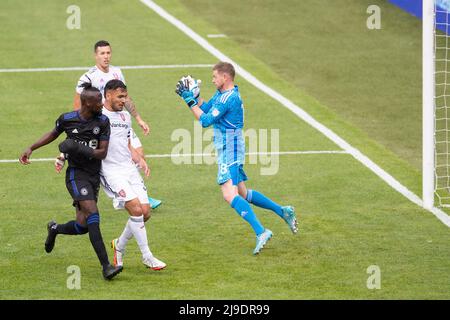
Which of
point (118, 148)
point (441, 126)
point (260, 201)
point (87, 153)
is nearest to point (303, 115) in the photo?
point (441, 126)

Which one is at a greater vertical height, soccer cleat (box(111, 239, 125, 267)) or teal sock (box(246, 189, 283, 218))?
teal sock (box(246, 189, 283, 218))

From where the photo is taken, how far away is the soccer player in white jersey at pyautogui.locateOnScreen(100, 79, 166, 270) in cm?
1195

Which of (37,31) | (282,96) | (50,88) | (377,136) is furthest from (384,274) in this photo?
(37,31)

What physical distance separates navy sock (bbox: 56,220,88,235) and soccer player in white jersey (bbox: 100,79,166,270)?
0.42m

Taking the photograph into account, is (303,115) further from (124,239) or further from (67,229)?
(67,229)

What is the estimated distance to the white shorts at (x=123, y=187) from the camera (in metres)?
12.0

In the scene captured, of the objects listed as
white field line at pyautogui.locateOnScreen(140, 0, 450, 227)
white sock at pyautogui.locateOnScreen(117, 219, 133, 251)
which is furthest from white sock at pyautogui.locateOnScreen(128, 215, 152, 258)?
white field line at pyautogui.locateOnScreen(140, 0, 450, 227)

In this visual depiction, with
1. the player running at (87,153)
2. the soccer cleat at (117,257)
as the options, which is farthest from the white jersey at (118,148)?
the soccer cleat at (117,257)

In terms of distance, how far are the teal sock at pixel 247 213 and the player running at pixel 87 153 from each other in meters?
1.79

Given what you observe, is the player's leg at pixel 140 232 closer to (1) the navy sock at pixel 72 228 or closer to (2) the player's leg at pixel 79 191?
(2) the player's leg at pixel 79 191

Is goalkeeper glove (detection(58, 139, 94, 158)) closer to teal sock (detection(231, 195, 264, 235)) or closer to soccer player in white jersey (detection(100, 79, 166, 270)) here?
soccer player in white jersey (detection(100, 79, 166, 270))

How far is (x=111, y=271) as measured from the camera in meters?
11.5

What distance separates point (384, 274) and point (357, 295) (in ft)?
2.72

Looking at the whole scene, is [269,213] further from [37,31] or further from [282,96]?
[37,31]
